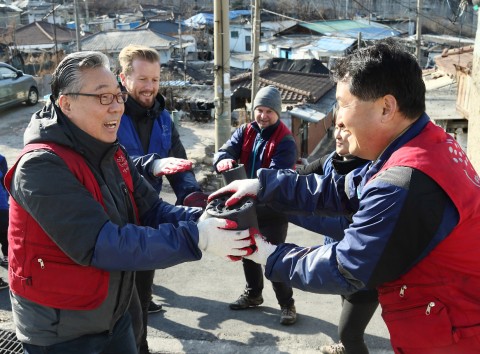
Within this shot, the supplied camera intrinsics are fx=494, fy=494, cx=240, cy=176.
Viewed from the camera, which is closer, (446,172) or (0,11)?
(446,172)

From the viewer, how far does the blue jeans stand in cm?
217

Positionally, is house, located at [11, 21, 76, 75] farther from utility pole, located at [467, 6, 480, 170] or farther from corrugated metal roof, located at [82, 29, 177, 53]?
utility pole, located at [467, 6, 480, 170]

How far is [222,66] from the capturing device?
8125 mm

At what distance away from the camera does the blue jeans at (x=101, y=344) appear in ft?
7.11

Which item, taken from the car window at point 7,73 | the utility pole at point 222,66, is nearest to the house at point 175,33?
the car window at point 7,73

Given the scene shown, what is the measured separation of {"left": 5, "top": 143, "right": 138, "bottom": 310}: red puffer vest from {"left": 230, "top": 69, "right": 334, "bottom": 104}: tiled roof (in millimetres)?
12804

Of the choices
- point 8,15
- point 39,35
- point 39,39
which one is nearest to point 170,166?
point 39,39

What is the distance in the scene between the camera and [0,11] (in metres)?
48.5

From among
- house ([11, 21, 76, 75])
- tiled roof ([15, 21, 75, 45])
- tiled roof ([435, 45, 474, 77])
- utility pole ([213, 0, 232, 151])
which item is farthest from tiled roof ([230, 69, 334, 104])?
tiled roof ([15, 21, 75, 45])

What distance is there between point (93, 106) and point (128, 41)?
34281mm

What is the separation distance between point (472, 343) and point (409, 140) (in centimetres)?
80

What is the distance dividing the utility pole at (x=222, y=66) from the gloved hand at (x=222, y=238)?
6.24m

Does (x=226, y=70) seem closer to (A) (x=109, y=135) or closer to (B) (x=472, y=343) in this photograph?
(A) (x=109, y=135)

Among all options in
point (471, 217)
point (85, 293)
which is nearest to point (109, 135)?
point (85, 293)
